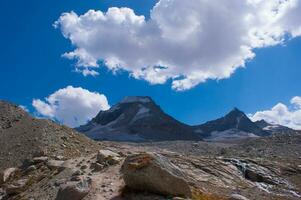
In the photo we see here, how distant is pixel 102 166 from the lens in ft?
95.4

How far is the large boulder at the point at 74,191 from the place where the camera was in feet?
79.0

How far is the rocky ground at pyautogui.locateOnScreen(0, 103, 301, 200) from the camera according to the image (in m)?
23.3

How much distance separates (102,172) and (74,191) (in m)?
4.11

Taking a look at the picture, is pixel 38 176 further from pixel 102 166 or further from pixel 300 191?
pixel 300 191

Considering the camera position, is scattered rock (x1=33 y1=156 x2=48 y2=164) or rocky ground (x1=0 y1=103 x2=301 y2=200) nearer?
Answer: rocky ground (x1=0 y1=103 x2=301 y2=200)

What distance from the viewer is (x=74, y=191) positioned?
24188mm

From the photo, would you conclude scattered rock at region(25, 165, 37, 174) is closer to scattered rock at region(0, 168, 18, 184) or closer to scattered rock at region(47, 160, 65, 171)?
scattered rock at region(47, 160, 65, 171)

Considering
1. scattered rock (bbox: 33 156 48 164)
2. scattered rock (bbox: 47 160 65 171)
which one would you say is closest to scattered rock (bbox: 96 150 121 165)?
scattered rock (bbox: 47 160 65 171)

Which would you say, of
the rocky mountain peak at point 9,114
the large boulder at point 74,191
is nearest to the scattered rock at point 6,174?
the large boulder at point 74,191

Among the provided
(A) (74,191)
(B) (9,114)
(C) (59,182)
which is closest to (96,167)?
(C) (59,182)

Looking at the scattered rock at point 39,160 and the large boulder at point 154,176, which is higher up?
the scattered rock at point 39,160

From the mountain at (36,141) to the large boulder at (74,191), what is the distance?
522 inches

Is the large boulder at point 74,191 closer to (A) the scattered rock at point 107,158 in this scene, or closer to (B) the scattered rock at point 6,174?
(A) the scattered rock at point 107,158

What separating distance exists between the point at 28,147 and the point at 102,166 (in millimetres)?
14688
